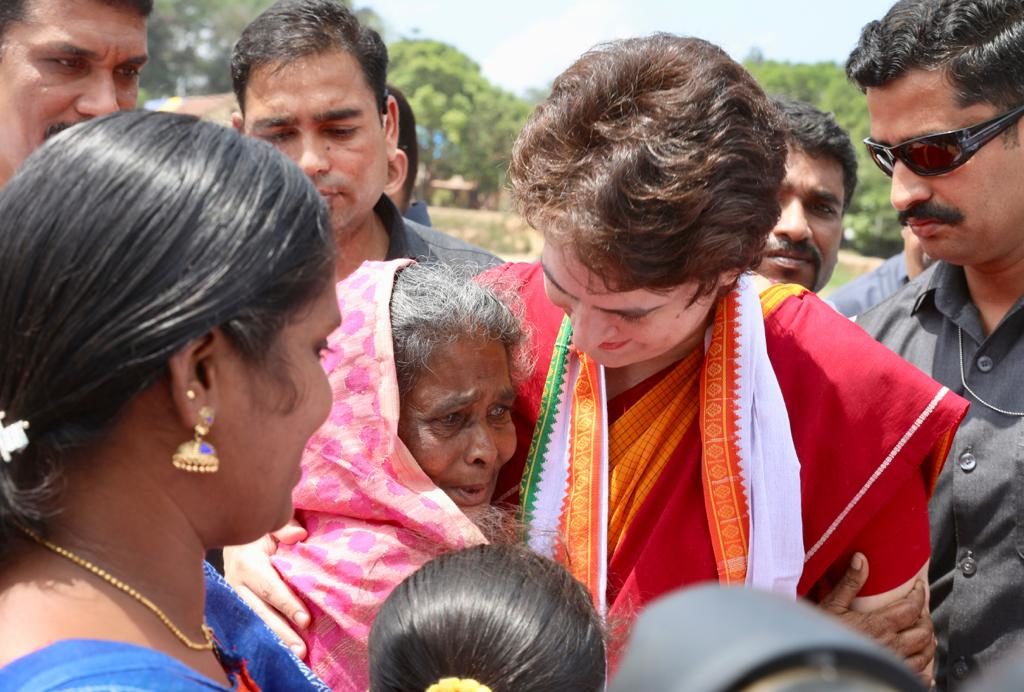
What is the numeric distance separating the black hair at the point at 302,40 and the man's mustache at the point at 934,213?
203 cm

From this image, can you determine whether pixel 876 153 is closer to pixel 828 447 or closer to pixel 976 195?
pixel 976 195

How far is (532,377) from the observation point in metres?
2.73

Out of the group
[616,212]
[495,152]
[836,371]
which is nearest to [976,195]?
[836,371]

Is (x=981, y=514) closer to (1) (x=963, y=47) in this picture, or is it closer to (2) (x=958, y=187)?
(2) (x=958, y=187)

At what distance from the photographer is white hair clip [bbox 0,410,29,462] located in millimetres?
1328

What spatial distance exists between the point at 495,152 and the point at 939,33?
39.0 metres

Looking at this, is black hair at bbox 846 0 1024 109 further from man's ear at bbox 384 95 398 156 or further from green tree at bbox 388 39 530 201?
green tree at bbox 388 39 530 201

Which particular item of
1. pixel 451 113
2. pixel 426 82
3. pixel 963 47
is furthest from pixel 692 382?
pixel 426 82

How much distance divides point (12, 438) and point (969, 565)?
2.47 meters

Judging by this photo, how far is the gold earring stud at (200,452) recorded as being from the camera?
1.38 meters

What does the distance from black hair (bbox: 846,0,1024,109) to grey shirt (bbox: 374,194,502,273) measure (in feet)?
4.93

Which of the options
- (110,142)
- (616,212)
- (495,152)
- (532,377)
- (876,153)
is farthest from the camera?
(495,152)

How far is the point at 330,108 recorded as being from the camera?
3.96 m

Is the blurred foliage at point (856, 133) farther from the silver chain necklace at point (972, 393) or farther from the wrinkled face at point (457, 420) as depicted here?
the wrinkled face at point (457, 420)
